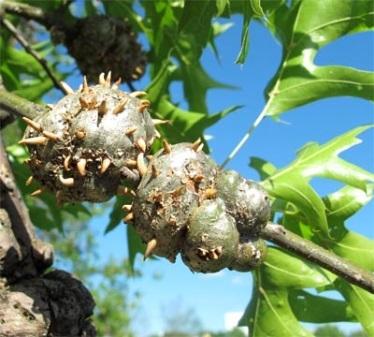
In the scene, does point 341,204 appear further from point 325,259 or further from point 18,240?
point 18,240

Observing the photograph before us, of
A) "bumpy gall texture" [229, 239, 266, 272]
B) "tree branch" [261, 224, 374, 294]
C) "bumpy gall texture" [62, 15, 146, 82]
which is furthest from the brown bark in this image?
"bumpy gall texture" [62, 15, 146, 82]

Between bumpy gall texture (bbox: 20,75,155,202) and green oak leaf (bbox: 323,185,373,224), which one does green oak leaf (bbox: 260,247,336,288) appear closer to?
green oak leaf (bbox: 323,185,373,224)

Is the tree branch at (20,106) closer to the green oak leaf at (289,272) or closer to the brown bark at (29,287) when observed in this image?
the brown bark at (29,287)

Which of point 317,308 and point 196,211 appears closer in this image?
point 196,211

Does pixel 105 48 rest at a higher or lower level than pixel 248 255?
lower

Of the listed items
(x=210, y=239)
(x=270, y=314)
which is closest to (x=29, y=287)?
(x=210, y=239)

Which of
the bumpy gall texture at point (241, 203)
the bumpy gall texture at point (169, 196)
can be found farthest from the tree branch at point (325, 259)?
the bumpy gall texture at point (169, 196)

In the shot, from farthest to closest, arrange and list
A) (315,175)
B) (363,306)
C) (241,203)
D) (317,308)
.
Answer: (317,308) < (315,175) < (363,306) < (241,203)
